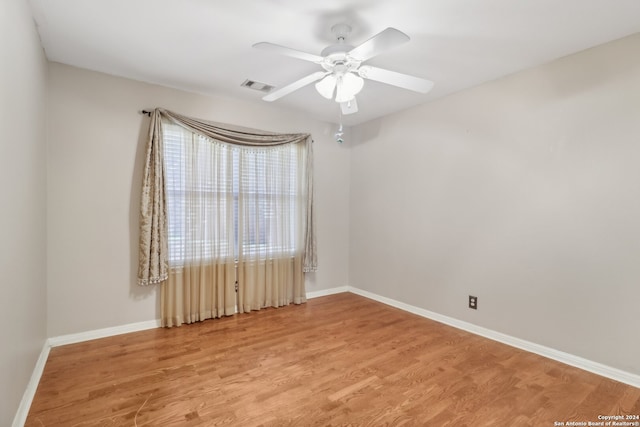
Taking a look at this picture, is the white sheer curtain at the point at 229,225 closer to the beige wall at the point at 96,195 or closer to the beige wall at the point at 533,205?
the beige wall at the point at 96,195

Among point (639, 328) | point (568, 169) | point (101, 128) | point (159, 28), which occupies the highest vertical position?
point (159, 28)

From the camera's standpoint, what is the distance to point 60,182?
267cm

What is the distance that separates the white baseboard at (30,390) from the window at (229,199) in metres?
1.15

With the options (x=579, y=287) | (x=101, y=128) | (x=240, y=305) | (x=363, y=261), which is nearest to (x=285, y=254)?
(x=240, y=305)

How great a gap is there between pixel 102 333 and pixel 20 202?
5.34 ft

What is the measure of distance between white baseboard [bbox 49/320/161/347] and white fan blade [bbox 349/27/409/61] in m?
3.06

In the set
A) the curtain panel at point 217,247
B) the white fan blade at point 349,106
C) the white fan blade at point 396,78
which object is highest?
the white fan blade at point 396,78

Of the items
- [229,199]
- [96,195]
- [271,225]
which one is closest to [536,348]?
[271,225]

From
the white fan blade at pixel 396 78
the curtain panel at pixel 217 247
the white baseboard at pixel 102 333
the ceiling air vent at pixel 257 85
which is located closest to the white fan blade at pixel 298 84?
the white fan blade at pixel 396 78

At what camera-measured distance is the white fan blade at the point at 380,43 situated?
1.62 m

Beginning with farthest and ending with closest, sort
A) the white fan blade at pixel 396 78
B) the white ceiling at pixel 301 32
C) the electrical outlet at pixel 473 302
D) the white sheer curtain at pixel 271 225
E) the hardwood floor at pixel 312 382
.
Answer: the white sheer curtain at pixel 271 225 → the electrical outlet at pixel 473 302 → the white fan blade at pixel 396 78 → the white ceiling at pixel 301 32 → the hardwood floor at pixel 312 382

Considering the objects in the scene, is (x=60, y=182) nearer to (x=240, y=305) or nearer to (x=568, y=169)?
(x=240, y=305)

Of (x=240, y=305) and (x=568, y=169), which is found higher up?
(x=568, y=169)

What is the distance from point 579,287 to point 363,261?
94.6 inches
